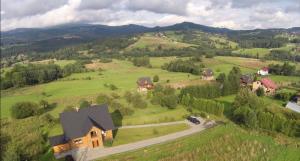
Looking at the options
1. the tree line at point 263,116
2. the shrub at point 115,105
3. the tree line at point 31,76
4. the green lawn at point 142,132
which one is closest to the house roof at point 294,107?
the tree line at point 263,116

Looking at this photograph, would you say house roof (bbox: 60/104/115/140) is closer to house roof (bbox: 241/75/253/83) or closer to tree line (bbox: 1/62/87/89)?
house roof (bbox: 241/75/253/83)

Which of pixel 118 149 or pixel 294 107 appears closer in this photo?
pixel 118 149

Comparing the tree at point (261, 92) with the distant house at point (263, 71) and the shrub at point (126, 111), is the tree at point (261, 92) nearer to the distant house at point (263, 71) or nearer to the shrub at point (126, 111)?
the shrub at point (126, 111)

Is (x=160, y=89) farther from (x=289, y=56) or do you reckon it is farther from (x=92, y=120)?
(x=289, y=56)

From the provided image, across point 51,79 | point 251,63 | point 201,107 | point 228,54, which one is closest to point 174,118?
point 201,107

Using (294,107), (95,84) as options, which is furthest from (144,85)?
(294,107)

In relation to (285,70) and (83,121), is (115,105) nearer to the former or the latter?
(83,121)

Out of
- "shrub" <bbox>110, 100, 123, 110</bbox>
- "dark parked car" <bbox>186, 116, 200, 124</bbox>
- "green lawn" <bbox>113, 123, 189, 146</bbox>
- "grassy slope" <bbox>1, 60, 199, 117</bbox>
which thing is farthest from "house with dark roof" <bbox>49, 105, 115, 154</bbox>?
"grassy slope" <bbox>1, 60, 199, 117</bbox>
